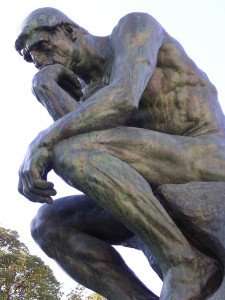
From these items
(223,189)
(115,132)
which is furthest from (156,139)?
(223,189)

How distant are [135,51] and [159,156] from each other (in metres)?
0.67

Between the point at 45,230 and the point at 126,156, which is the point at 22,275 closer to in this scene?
the point at 45,230

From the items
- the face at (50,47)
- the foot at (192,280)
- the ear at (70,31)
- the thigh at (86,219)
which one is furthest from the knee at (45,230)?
the ear at (70,31)

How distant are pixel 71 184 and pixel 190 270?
2.58 ft

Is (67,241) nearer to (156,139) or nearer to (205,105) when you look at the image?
(156,139)

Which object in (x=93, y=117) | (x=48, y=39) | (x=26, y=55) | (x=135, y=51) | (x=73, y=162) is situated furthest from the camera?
(x=26, y=55)

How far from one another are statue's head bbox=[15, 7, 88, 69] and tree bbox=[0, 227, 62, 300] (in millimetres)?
20624

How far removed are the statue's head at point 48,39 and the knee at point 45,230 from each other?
0.95 m

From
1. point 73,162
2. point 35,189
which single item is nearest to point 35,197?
point 35,189

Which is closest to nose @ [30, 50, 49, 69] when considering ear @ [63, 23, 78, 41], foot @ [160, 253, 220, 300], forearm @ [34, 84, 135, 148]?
ear @ [63, 23, 78, 41]

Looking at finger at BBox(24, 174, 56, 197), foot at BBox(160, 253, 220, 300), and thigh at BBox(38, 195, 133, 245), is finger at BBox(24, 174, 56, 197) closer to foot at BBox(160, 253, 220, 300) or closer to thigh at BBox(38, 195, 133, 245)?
thigh at BBox(38, 195, 133, 245)

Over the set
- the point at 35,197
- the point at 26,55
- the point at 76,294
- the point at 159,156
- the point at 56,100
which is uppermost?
the point at 26,55

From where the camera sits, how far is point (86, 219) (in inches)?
156

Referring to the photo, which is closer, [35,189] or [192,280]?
[192,280]
